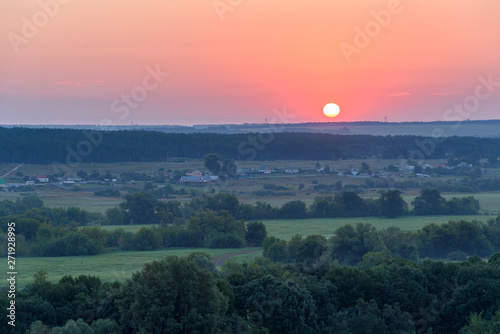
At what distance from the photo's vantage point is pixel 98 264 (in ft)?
143

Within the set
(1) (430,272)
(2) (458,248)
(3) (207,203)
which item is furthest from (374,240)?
(3) (207,203)

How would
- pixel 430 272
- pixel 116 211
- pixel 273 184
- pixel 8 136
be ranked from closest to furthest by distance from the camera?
pixel 430 272 → pixel 116 211 → pixel 273 184 → pixel 8 136

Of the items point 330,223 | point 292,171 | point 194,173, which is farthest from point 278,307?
point 292,171

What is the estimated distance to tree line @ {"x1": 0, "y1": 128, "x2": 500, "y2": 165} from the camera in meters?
118

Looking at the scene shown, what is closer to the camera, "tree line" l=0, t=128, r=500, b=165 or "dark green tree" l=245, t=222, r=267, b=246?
"dark green tree" l=245, t=222, r=267, b=246

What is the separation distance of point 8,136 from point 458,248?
108300mm

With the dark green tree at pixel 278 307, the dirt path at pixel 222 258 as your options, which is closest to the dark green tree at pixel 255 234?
the dirt path at pixel 222 258

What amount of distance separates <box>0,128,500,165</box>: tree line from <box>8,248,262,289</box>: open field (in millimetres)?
71337

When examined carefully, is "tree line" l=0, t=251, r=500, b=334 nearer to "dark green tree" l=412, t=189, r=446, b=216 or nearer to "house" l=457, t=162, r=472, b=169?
"dark green tree" l=412, t=189, r=446, b=216

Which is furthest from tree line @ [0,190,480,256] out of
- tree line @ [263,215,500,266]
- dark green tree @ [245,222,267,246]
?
tree line @ [263,215,500,266]

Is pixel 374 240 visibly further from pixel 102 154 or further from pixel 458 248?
pixel 102 154

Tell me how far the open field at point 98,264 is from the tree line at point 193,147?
234 ft

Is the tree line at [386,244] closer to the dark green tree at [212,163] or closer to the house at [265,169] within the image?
the dark green tree at [212,163]

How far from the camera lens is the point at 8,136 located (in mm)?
131625
